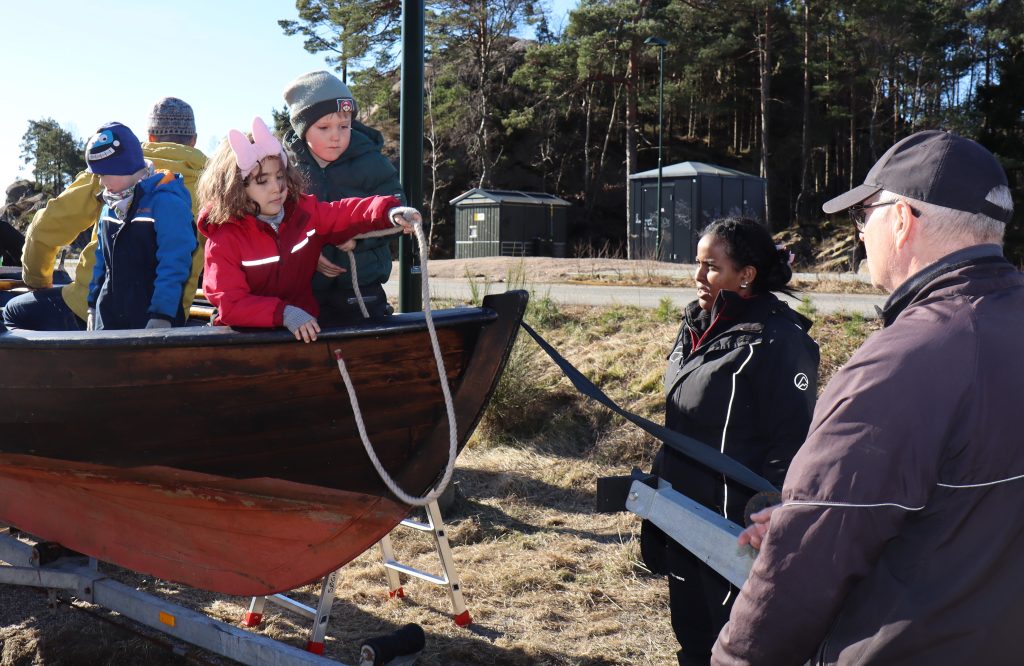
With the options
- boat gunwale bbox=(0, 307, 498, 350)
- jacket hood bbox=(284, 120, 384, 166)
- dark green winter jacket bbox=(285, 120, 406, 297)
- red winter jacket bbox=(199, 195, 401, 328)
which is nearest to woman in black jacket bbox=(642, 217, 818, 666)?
boat gunwale bbox=(0, 307, 498, 350)

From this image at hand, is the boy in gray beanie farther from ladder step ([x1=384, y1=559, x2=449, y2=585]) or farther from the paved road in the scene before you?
the paved road

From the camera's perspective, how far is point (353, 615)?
4176 millimetres

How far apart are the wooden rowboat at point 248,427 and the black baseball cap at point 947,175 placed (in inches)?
69.5

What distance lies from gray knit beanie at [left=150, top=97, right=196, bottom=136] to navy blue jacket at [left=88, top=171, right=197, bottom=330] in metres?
0.67

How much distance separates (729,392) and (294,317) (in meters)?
1.38

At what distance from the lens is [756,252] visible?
2.94m

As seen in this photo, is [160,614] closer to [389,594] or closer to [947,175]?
[389,594]

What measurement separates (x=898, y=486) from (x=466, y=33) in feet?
115

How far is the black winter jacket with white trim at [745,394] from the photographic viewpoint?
2676 mm

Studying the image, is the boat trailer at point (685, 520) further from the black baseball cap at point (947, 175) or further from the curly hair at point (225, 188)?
the curly hair at point (225, 188)

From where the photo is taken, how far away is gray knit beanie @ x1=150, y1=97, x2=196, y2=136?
4.36 m

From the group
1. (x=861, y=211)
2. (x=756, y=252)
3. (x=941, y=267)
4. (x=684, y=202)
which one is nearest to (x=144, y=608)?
(x=756, y=252)

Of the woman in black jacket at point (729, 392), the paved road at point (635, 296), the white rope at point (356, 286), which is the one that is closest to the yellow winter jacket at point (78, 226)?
the white rope at point (356, 286)

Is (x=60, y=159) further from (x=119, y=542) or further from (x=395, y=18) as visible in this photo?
(x=119, y=542)
